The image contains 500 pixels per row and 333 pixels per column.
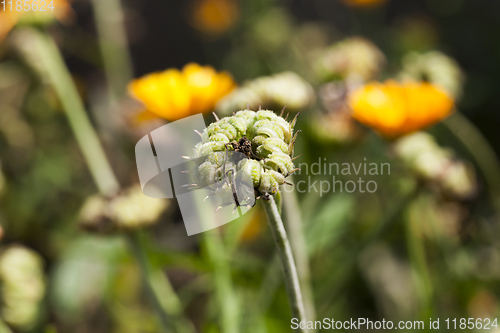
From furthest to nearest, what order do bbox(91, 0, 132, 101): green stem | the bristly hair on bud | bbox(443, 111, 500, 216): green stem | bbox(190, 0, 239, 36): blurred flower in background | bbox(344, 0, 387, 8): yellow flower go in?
bbox(190, 0, 239, 36): blurred flower in background < bbox(344, 0, 387, 8): yellow flower < bbox(91, 0, 132, 101): green stem < bbox(443, 111, 500, 216): green stem < the bristly hair on bud

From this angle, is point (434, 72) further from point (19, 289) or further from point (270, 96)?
point (19, 289)

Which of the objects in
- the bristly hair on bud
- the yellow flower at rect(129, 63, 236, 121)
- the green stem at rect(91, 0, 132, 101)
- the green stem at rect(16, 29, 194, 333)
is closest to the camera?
the bristly hair on bud

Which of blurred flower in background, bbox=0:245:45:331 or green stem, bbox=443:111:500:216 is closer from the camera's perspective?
blurred flower in background, bbox=0:245:45:331

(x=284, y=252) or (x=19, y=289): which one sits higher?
(x=284, y=252)

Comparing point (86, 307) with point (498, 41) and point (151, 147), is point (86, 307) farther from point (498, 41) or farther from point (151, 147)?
point (498, 41)

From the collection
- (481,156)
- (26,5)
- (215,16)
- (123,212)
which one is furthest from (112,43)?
(481,156)

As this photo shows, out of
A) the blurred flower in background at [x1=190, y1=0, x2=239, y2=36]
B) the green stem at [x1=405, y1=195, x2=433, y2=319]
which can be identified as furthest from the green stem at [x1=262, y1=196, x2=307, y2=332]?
the blurred flower in background at [x1=190, y1=0, x2=239, y2=36]

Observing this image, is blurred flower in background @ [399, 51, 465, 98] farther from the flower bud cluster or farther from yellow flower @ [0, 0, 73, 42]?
yellow flower @ [0, 0, 73, 42]
